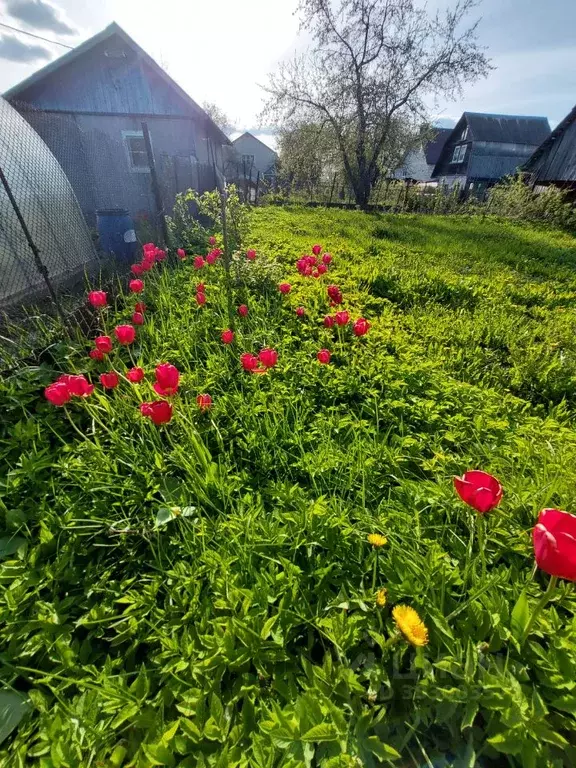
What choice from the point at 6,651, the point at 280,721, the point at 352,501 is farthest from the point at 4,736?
the point at 352,501

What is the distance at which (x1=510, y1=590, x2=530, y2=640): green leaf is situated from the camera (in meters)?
0.98

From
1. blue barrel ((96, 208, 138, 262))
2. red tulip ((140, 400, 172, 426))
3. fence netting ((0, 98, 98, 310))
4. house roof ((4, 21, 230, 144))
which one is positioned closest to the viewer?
red tulip ((140, 400, 172, 426))

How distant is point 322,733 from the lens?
82 centimetres

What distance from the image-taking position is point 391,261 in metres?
5.90

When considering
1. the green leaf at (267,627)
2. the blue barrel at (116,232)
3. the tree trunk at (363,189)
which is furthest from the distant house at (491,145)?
the green leaf at (267,627)

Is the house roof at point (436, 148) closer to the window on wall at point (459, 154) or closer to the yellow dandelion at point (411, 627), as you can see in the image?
the window on wall at point (459, 154)

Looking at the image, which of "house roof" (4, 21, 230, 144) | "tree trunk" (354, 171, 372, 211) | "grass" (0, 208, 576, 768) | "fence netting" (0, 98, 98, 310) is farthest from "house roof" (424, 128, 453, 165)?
"grass" (0, 208, 576, 768)

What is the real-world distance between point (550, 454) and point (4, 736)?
87.7 inches

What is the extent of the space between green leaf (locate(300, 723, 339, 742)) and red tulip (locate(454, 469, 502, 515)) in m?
0.65

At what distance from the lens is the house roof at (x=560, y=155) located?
1520cm

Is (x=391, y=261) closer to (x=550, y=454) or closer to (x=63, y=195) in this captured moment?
(x=550, y=454)

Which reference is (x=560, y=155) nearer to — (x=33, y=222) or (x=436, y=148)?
(x=33, y=222)

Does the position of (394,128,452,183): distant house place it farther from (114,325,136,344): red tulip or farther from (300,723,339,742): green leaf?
(300,723,339,742): green leaf

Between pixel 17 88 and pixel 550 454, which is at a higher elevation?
pixel 17 88
